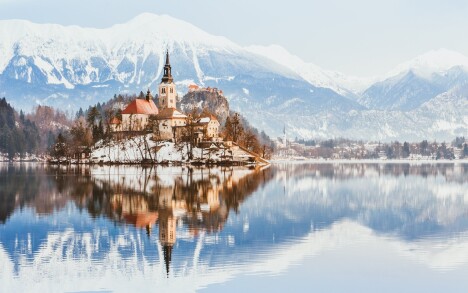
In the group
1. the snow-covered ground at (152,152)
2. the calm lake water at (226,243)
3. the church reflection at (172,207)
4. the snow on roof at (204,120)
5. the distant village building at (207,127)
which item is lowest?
the calm lake water at (226,243)

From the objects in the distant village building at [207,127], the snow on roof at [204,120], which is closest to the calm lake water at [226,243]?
the distant village building at [207,127]

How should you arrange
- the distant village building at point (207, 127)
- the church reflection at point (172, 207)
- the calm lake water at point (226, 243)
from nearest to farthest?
the calm lake water at point (226, 243), the church reflection at point (172, 207), the distant village building at point (207, 127)

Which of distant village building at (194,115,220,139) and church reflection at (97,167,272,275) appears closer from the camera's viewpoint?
church reflection at (97,167,272,275)

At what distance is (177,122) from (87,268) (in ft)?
532

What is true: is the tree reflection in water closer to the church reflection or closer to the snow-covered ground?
the church reflection

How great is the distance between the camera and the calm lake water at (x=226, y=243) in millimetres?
33000

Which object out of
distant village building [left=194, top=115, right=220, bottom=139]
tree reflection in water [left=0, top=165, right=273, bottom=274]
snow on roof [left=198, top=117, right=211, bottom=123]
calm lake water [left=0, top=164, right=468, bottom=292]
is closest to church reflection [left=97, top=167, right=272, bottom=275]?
tree reflection in water [left=0, top=165, right=273, bottom=274]

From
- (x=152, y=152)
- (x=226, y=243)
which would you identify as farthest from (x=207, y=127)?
(x=226, y=243)

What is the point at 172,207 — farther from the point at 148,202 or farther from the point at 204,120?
the point at 204,120

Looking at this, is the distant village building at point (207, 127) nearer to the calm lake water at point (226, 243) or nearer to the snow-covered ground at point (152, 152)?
the snow-covered ground at point (152, 152)

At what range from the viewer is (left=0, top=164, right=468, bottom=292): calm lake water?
A: 33.0m

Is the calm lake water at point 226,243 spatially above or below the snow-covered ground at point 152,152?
below

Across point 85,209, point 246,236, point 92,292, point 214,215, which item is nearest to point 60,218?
point 85,209

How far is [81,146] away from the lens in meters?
199
